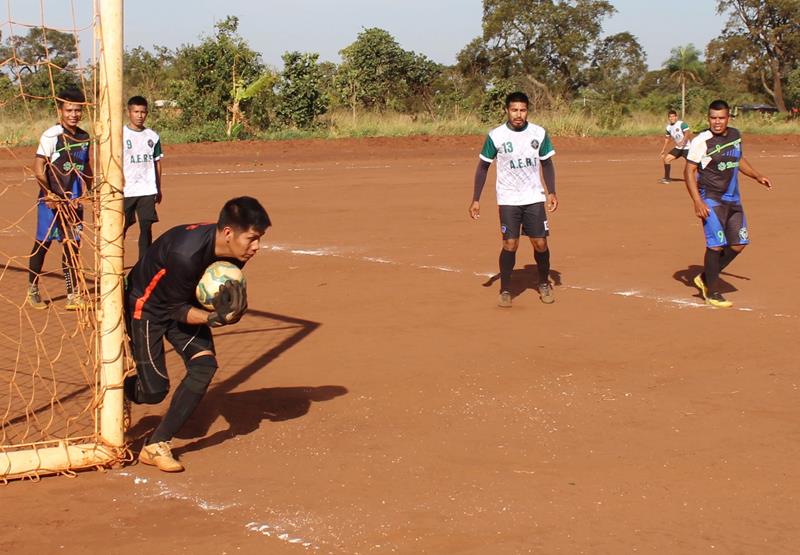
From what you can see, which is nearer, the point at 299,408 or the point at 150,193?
the point at 299,408

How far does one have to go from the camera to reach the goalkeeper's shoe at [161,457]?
5.66 metres

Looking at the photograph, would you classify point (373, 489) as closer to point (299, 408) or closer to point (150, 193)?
point (299, 408)

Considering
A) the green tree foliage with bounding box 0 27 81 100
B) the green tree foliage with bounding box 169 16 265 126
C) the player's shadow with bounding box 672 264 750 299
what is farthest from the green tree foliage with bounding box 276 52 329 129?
the green tree foliage with bounding box 0 27 81 100

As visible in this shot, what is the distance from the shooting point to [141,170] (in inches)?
443

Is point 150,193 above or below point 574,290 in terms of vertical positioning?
above

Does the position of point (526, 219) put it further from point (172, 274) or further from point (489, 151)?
point (172, 274)

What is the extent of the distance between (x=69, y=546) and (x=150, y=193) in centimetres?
699

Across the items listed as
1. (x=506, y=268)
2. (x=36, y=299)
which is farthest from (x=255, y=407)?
(x=36, y=299)

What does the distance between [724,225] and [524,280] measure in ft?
7.81

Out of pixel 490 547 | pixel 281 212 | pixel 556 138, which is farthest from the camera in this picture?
pixel 556 138

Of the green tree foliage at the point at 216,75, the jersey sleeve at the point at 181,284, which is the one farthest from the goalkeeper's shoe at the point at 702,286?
the green tree foliage at the point at 216,75

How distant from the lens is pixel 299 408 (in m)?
6.88

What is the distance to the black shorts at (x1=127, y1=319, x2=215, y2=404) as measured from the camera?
5.76 metres

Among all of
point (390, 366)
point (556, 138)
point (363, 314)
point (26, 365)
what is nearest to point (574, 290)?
point (363, 314)
